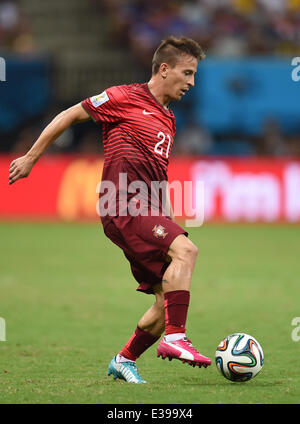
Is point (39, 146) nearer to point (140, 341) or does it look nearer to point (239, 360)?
point (140, 341)

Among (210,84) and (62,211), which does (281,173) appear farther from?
(62,211)

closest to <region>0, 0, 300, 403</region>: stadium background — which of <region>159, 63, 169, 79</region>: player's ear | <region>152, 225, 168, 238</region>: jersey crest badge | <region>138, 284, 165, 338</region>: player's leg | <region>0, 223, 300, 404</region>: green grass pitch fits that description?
<region>0, 223, 300, 404</region>: green grass pitch

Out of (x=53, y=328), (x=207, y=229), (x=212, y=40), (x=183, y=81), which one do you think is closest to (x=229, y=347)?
(x=183, y=81)

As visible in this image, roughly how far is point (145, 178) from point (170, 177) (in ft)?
41.5

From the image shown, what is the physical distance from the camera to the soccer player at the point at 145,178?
555 centimetres

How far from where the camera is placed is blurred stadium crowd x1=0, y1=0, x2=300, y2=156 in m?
19.7

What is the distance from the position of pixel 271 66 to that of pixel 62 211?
5.63 m

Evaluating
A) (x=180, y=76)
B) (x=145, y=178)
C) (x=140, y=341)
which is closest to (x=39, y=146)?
(x=145, y=178)

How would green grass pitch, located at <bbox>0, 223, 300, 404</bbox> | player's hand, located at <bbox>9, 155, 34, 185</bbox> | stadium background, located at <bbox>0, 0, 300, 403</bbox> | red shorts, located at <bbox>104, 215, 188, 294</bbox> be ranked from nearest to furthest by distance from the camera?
green grass pitch, located at <bbox>0, 223, 300, 404</bbox> → red shorts, located at <bbox>104, 215, 188, 294</bbox> → player's hand, located at <bbox>9, 155, 34, 185</bbox> → stadium background, located at <bbox>0, 0, 300, 403</bbox>

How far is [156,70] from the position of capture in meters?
5.93

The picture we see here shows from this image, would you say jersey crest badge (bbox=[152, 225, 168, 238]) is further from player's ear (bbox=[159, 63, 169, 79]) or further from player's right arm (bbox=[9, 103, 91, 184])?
player's ear (bbox=[159, 63, 169, 79])

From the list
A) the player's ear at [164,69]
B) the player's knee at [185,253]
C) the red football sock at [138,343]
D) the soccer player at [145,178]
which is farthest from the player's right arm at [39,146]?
the red football sock at [138,343]

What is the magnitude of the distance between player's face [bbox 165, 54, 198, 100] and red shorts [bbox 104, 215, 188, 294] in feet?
2.95

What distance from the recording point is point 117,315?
882 centimetres
